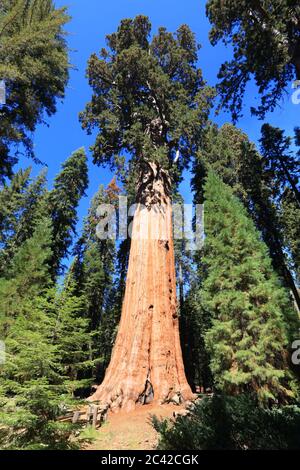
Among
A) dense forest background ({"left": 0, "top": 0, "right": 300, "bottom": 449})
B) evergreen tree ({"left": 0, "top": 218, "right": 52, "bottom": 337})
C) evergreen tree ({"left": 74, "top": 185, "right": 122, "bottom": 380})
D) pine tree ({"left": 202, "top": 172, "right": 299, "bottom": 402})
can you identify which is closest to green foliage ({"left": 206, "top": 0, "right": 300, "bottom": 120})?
dense forest background ({"left": 0, "top": 0, "right": 300, "bottom": 449})

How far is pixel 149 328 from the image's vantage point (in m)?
8.88

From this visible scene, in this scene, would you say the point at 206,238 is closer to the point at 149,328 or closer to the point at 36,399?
the point at 149,328

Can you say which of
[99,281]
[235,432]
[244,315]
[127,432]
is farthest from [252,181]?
[235,432]

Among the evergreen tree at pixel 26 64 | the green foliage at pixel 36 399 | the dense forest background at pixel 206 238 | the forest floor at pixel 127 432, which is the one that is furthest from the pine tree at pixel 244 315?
the evergreen tree at pixel 26 64

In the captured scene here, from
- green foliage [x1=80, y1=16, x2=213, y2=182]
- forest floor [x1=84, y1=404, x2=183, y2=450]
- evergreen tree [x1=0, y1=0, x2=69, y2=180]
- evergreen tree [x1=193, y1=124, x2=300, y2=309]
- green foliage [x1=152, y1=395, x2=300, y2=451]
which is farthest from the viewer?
evergreen tree [x1=193, y1=124, x2=300, y2=309]

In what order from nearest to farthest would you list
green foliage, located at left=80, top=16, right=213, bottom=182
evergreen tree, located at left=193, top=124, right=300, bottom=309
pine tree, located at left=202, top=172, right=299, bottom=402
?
pine tree, located at left=202, top=172, right=299, bottom=402
green foliage, located at left=80, top=16, right=213, bottom=182
evergreen tree, located at left=193, top=124, right=300, bottom=309

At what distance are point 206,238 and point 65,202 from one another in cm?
1254

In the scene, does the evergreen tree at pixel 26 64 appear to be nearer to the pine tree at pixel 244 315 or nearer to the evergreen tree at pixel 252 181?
the pine tree at pixel 244 315

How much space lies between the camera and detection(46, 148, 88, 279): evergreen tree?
66.5ft

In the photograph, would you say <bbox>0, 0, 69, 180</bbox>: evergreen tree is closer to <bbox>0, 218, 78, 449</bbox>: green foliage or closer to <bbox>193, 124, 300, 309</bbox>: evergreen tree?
<bbox>0, 218, 78, 449</bbox>: green foliage

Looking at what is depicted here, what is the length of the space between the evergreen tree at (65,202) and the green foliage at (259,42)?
14.0 m

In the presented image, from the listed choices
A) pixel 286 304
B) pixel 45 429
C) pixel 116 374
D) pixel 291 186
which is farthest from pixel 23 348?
pixel 291 186

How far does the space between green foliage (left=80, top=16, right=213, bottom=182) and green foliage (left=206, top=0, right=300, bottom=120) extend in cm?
237
